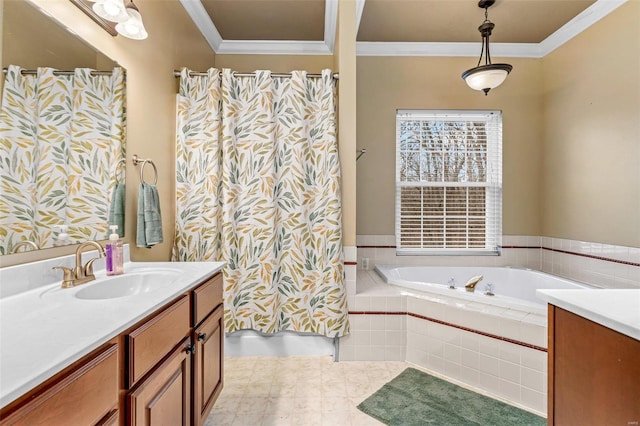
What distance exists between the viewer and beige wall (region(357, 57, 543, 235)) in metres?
2.93

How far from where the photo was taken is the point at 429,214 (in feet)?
9.84

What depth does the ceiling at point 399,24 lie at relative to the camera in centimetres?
234

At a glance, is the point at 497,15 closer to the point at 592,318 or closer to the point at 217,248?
the point at 592,318

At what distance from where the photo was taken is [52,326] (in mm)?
756

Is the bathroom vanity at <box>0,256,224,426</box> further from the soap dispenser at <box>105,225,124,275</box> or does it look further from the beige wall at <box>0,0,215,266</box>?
the beige wall at <box>0,0,215,266</box>

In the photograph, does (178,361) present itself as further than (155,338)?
A: Yes

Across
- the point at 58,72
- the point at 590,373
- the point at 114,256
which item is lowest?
the point at 590,373

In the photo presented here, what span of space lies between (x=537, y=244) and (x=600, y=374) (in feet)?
8.46

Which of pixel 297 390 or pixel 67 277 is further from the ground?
pixel 67 277

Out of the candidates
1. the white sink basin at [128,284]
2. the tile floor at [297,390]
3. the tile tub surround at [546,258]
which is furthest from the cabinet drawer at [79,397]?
the tile tub surround at [546,258]

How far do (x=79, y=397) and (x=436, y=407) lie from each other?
1.74 meters

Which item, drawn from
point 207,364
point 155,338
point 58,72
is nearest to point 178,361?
point 155,338

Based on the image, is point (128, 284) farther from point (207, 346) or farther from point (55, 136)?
point (55, 136)

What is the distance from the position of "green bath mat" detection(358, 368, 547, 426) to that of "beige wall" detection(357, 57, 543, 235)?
1437 millimetres
